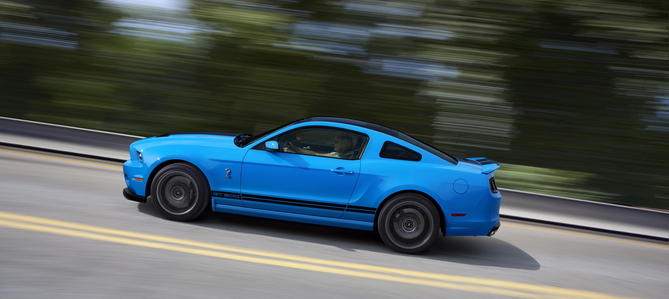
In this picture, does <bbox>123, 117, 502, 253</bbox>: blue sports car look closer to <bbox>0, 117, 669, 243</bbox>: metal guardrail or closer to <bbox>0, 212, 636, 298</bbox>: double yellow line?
<bbox>0, 212, 636, 298</bbox>: double yellow line

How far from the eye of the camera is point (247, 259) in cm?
456

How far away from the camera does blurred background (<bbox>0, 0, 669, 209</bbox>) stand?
989 centimetres

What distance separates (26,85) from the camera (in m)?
11.2

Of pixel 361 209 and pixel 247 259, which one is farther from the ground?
pixel 361 209

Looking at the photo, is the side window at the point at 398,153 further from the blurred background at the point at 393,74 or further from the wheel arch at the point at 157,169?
the blurred background at the point at 393,74

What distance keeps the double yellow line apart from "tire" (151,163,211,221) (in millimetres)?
558

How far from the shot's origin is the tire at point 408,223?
16.9 ft

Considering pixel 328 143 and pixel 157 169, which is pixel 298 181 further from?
pixel 157 169

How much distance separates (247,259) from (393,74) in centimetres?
682

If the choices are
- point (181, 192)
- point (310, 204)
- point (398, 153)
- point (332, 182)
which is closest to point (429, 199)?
point (398, 153)

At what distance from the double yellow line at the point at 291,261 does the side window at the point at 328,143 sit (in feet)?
3.81

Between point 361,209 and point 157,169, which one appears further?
point 157,169

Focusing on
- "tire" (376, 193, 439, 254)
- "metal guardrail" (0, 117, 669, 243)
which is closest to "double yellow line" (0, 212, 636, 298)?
"tire" (376, 193, 439, 254)

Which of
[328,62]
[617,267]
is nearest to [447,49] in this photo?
[328,62]
